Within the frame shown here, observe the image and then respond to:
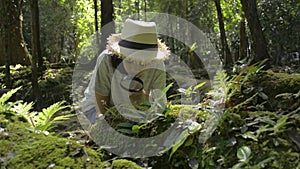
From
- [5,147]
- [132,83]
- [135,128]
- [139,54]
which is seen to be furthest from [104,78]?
[5,147]

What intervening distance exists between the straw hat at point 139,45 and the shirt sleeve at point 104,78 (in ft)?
0.44

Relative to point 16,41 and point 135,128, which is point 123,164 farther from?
point 16,41

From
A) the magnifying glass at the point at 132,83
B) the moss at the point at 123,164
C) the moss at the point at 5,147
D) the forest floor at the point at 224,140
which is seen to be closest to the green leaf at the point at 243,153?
the forest floor at the point at 224,140

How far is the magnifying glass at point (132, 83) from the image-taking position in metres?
2.97

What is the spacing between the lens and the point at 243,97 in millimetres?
2273

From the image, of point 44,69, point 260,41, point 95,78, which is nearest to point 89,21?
point 44,69

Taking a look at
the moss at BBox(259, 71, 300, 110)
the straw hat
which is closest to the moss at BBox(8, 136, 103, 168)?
the moss at BBox(259, 71, 300, 110)

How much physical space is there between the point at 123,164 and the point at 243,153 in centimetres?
56

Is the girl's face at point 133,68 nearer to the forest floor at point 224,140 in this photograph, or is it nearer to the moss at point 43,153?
the forest floor at point 224,140

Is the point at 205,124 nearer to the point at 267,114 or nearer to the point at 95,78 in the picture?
the point at 267,114

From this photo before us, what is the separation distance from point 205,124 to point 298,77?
0.65 meters

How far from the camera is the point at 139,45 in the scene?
2926 mm

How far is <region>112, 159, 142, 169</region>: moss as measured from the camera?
1.84 m

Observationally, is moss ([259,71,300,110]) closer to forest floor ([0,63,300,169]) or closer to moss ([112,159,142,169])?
forest floor ([0,63,300,169])
